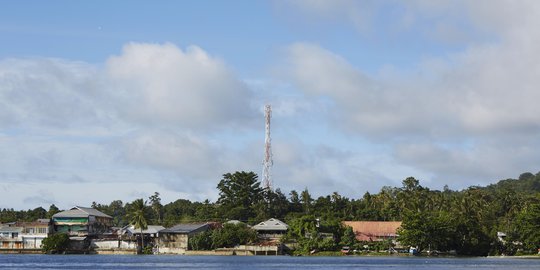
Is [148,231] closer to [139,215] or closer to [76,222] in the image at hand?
[139,215]

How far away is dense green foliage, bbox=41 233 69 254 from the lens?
12556 cm

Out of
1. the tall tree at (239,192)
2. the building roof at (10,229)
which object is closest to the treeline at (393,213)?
the tall tree at (239,192)

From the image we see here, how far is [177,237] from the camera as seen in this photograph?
125562mm

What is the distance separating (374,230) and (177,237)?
106 feet

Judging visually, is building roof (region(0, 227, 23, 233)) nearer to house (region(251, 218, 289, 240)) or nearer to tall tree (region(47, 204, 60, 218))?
tall tree (region(47, 204, 60, 218))

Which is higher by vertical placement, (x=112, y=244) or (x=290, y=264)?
(x=112, y=244)

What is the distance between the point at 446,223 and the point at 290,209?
156 feet

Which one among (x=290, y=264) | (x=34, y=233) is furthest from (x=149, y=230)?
(x=290, y=264)

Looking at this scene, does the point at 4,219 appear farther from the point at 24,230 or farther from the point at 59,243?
the point at 59,243

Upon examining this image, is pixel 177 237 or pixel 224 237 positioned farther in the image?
pixel 177 237

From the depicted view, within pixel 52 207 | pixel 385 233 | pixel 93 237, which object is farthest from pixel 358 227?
pixel 52 207

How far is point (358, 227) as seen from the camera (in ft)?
408

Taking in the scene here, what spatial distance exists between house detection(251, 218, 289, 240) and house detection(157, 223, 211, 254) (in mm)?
8575

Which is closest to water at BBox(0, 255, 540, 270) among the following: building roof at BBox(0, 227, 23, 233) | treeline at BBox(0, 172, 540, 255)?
treeline at BBox(0, 172, 540, 255)
